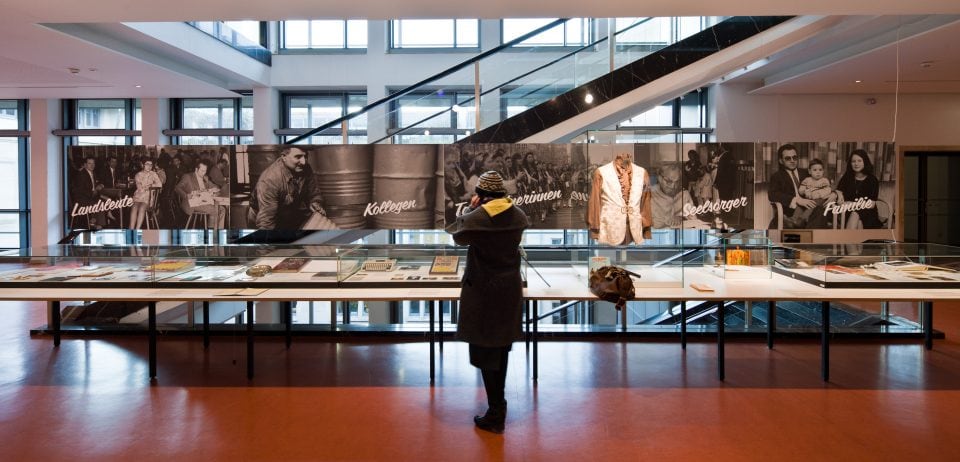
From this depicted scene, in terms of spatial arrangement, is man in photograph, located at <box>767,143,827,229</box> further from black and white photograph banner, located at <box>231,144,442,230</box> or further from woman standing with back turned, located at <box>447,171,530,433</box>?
woman standing with back turned, located at <box>447,171,530,433</box>

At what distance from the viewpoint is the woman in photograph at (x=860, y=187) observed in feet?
19.6

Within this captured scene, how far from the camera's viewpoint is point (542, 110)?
269 inches

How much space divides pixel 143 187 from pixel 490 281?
4.29 meters

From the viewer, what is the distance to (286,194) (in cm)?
609

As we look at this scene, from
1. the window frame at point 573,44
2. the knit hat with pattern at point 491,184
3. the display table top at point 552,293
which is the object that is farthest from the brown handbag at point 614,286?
the window frame at point 573,44

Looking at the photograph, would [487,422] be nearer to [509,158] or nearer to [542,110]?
[509,158]

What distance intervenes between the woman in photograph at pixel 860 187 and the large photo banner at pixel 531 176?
8.16 feet

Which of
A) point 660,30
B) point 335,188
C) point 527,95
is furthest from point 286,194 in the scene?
point 660,30

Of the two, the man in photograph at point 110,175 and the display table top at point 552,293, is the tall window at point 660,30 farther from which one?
the man in photograph at point 110,175

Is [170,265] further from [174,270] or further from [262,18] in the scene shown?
[262,18]

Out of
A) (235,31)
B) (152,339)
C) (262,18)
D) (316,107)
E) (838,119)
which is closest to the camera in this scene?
(152,339)

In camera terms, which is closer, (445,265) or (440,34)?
(445,265)

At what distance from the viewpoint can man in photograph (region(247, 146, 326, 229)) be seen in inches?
239

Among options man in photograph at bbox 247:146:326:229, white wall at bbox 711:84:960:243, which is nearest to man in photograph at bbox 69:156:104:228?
man in photograph at bbox 247:146:326:229
